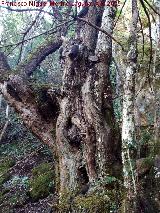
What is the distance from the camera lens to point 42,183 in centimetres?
680

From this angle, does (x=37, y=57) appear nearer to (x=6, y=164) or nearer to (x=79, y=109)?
(x=79, y=109)

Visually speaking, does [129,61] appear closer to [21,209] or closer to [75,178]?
[75,178]

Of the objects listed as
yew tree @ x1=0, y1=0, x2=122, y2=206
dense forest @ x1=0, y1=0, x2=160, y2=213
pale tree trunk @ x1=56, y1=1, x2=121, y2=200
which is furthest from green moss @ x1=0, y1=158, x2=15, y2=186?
pale tree trunk @ x1=56, y1=1, x2=121, y2=200

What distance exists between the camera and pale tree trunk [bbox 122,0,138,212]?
3.67m

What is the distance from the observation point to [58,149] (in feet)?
17.1

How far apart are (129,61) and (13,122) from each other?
9.24m

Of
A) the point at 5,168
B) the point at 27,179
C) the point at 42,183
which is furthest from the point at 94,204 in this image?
the point at 5,168

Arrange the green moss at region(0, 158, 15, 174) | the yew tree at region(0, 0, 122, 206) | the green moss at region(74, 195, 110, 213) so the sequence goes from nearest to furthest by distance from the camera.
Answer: the green moss at region(74, 195, 110, 213), the yew tree at region(0, 0, 122, 206), the green moss at region(0, 158, 15, 174)

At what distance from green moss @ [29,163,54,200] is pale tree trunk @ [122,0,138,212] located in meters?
3.14

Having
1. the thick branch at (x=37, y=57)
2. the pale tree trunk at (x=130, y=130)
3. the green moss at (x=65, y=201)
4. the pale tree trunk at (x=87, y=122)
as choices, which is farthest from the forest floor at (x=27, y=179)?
the thick branch at (x=37, y=57)

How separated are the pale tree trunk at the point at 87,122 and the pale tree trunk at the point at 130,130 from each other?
785 millimetres

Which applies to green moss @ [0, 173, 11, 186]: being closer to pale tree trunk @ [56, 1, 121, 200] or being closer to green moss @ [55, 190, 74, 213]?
pale tree trunk @ [56, 1, 121, 200]

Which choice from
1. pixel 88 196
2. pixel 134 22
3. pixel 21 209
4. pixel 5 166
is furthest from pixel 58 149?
pixel 5 166

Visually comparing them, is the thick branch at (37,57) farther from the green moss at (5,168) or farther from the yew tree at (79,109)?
the green moss at (5,168)
